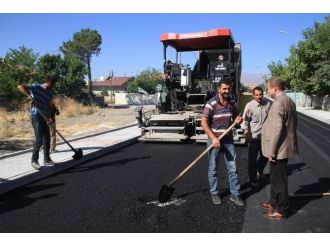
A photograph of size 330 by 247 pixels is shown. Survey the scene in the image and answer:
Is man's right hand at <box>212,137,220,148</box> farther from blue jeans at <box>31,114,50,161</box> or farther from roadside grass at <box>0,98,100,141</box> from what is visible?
roadside grass at <box>0,98,100,141</box>

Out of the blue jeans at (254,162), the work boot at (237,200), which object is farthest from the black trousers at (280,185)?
the blue jeans at (254,162)

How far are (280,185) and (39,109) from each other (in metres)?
4.44

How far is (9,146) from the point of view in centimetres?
1109

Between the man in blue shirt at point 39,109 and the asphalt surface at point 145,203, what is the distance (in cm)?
56

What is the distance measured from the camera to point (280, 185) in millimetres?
4895

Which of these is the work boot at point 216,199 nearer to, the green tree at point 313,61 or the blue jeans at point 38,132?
the blue jeans at point 38,132

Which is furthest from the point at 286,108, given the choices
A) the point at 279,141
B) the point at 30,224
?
the point at 30,224

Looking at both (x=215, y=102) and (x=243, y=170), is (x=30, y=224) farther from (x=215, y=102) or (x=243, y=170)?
(x=243, y=170)

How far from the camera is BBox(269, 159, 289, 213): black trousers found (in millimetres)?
4828

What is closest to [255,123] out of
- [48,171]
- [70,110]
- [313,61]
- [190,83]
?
A: [48,171]

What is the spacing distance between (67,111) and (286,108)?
24.9 meters

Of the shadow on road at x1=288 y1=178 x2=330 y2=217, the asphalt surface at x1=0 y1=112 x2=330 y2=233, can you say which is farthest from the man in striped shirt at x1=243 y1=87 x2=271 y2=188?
the shadow on road at x1=288 y1=178 x2=330 y2=217

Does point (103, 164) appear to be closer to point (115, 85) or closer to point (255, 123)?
point (255, 123)

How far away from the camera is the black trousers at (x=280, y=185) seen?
15.8ft
